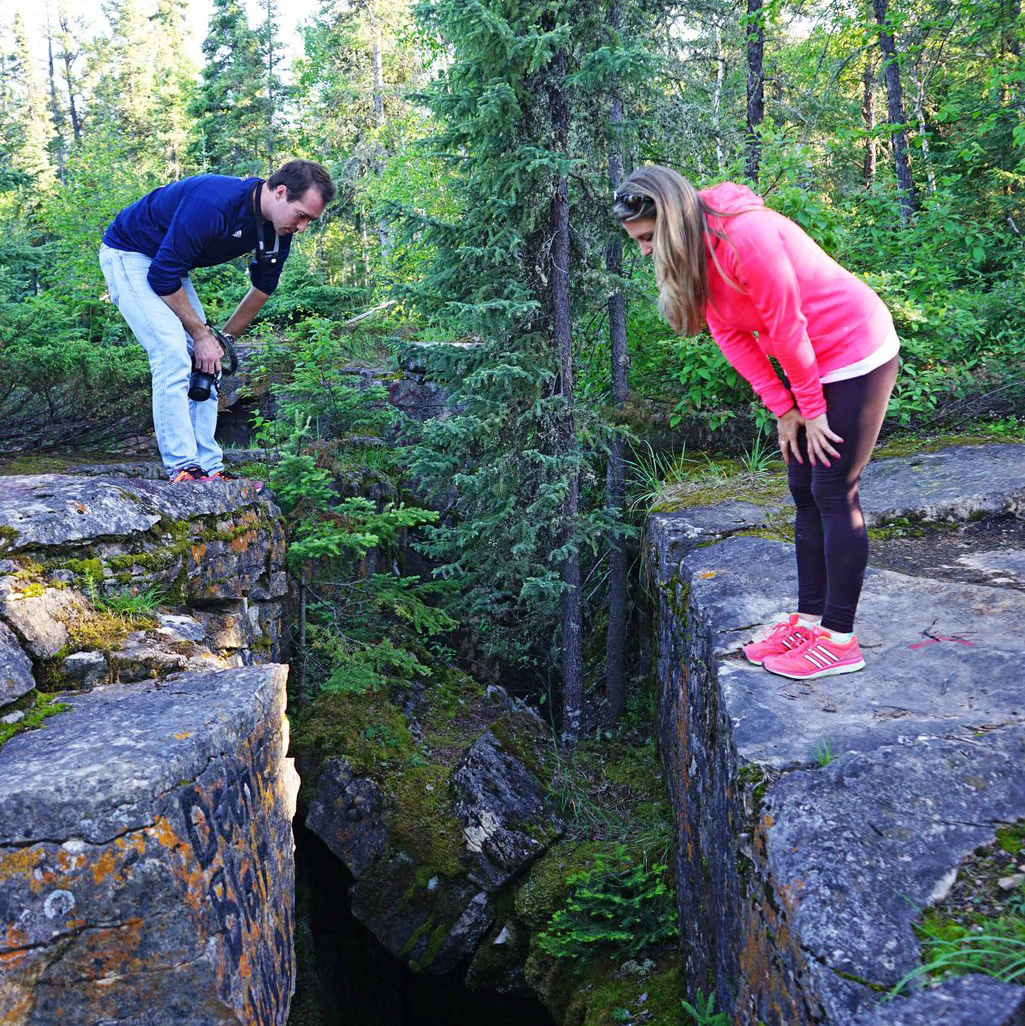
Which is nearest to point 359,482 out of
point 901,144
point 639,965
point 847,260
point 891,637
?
point 639,965

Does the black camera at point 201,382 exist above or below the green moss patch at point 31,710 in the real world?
above

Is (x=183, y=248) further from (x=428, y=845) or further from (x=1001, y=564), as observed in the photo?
(x=1001, y=564)

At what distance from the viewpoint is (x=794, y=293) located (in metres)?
2.70

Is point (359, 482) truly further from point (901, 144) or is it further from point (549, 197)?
point (901, 144)

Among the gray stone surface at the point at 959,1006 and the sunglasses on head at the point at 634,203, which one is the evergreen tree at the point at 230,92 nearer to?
the sunglasses on head at the point at 634,203

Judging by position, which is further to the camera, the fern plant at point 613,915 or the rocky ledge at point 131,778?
the fern plant at point 613,915

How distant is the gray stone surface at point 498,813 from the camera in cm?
530

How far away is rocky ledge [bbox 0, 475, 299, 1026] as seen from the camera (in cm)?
207

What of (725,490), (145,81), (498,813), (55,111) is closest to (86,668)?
(498,813)

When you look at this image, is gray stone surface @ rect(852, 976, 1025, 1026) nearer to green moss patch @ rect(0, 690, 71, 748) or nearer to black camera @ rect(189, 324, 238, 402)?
green moss patch @ rect(0, 690, 71, 748)

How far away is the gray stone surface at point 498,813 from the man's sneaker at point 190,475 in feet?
8.64

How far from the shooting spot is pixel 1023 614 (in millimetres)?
3305

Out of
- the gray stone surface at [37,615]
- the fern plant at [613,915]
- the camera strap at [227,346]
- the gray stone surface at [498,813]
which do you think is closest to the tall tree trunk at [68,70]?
the camera strap at [227,346]

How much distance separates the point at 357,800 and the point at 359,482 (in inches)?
113
